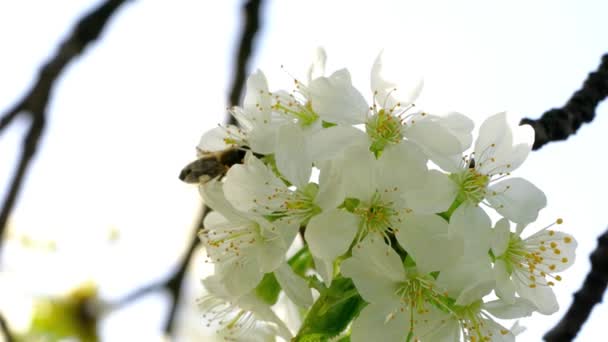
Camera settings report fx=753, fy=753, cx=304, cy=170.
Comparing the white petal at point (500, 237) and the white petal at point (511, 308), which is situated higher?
the white petal at point (500, 237)

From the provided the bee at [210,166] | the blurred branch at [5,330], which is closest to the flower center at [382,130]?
the bee at [210,166]

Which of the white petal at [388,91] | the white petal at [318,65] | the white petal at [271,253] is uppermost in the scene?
the white petal at [318,65]

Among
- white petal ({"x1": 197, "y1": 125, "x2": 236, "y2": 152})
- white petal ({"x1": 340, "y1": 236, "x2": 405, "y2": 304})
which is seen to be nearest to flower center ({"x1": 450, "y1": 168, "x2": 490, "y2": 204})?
white petal ({"x1": 340, "y1": 236, "x2": 405, "y2": 304})

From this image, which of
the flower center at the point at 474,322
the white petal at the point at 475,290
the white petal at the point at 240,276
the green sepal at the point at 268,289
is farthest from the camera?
the green sepal at the point at 268,289

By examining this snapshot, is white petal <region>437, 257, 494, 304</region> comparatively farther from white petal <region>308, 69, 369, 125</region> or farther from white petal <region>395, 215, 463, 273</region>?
white petal <region>308, 69, 369, 125</region>

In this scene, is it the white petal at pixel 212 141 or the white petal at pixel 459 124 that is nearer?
the white petal at pixel 459 124

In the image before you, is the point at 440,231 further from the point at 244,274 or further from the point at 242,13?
the point at 242,13

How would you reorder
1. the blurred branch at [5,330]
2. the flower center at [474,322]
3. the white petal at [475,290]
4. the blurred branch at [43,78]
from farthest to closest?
the blurred branch at [5,330], the blurred branch at [43,78], the flower center at [474,322], the white petal at [475,290]

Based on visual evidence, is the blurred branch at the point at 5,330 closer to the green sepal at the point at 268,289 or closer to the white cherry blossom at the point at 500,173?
the green sepal at the point at 268,289
